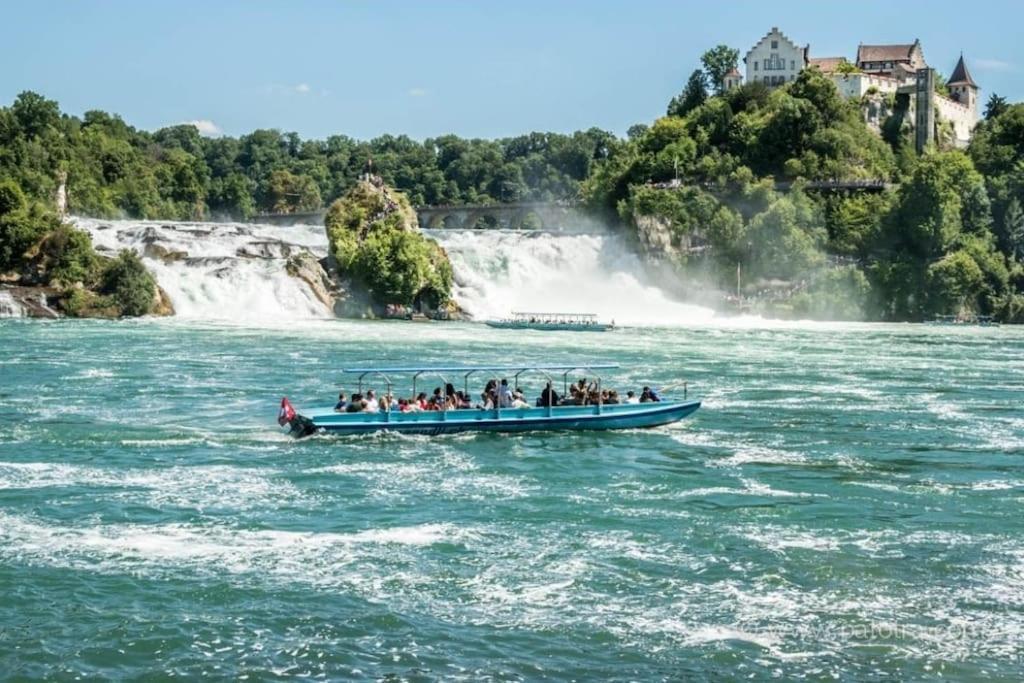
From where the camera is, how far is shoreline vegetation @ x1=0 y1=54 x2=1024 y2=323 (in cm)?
9388

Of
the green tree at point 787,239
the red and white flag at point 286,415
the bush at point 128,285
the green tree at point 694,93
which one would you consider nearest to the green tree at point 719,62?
the green tree at point 694,93

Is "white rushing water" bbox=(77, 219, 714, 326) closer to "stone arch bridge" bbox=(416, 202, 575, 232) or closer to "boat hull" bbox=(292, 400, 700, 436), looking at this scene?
"stone arch bridge" bbox=(416, 202, 575, 232)

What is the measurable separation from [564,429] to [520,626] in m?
19.3

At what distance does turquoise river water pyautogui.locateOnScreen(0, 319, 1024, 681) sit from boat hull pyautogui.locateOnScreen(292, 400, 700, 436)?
1.70 ft

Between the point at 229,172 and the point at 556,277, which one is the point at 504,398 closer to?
the point at 556,277

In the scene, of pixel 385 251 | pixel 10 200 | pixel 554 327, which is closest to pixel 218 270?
pixel 385 251

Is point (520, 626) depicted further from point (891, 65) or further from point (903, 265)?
point (891, 65)

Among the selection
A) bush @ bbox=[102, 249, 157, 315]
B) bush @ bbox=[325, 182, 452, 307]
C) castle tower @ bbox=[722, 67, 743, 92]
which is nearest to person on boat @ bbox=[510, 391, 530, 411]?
bush @ bbox=[102, 249, 157, 315]

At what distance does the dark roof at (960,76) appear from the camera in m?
149

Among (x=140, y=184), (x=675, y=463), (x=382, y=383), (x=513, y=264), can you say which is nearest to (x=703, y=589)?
(x=675, y=463)

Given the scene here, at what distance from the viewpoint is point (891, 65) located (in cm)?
14938

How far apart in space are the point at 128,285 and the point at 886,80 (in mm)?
86953

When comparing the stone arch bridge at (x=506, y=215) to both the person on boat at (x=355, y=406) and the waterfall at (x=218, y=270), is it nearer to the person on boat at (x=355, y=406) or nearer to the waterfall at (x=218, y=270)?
the waterfall at (x=218, y=270)

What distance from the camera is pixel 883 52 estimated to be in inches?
5915
